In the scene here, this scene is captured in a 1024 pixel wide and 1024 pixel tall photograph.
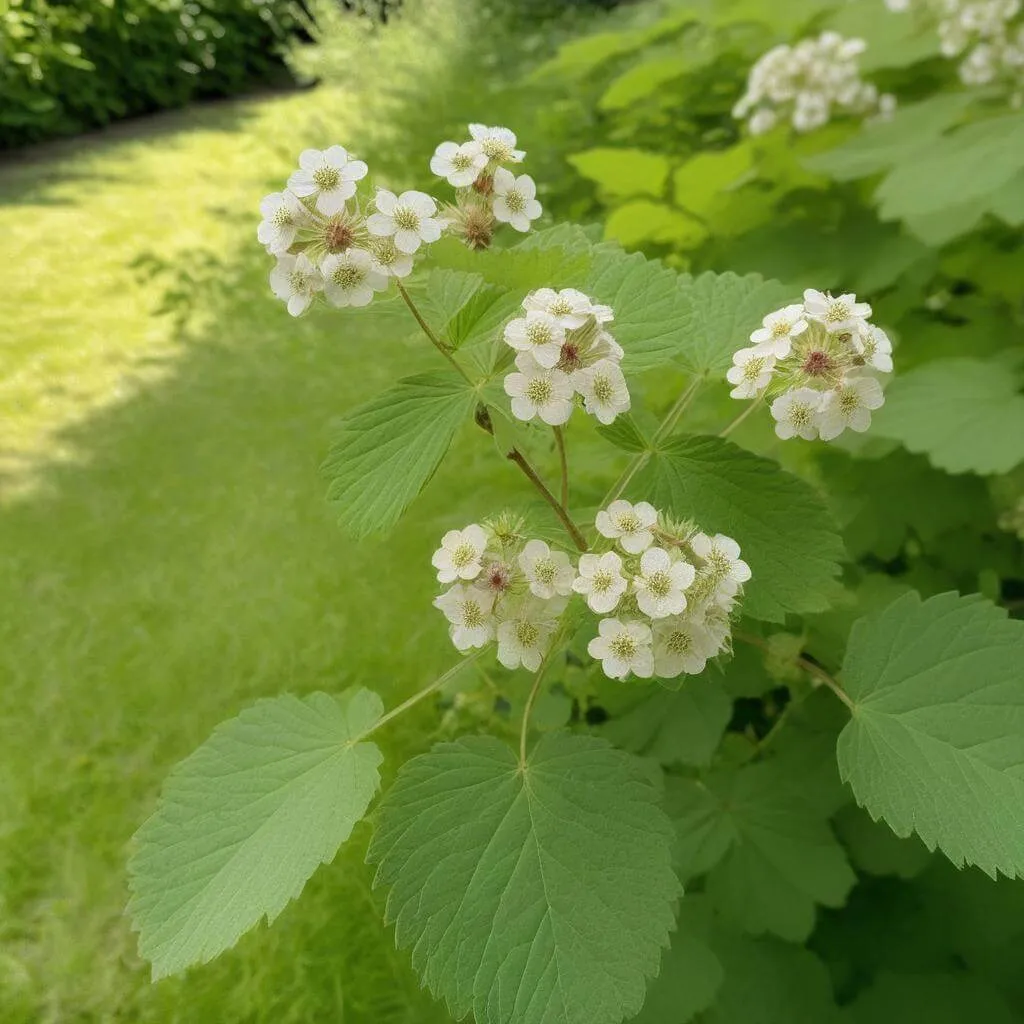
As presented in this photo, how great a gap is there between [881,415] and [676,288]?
1.80 ft

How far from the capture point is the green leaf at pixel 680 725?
3.34 feet

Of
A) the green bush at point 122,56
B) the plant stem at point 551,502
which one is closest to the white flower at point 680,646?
the plant stem at point 551,502

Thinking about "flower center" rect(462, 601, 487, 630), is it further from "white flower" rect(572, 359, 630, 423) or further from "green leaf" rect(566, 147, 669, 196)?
"green leaf" rect(566, 147, 669, 196)

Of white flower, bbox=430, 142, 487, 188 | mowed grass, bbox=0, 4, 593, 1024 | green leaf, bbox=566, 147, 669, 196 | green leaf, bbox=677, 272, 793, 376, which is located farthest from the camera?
green leaf, bbox=566, 147, 669, 196

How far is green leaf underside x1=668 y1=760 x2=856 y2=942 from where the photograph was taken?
1.05 meters

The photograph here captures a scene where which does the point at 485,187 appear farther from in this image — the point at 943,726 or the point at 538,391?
the point at 943,726

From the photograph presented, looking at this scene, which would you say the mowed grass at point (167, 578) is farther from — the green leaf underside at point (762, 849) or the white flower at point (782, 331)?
the white flower at point (782, 331)

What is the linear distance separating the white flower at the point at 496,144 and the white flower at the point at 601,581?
11.9 inches

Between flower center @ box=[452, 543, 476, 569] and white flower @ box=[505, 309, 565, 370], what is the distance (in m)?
0.13

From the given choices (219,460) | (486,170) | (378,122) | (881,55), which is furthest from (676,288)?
(378,122)

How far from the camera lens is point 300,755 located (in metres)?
0.75

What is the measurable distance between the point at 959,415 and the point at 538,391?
723 mm

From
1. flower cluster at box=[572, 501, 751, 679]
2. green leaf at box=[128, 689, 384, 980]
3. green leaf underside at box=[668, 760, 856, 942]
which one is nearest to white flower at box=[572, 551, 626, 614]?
flower cluster at box=[572, 501, 751, 679]

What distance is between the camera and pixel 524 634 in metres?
0.64
